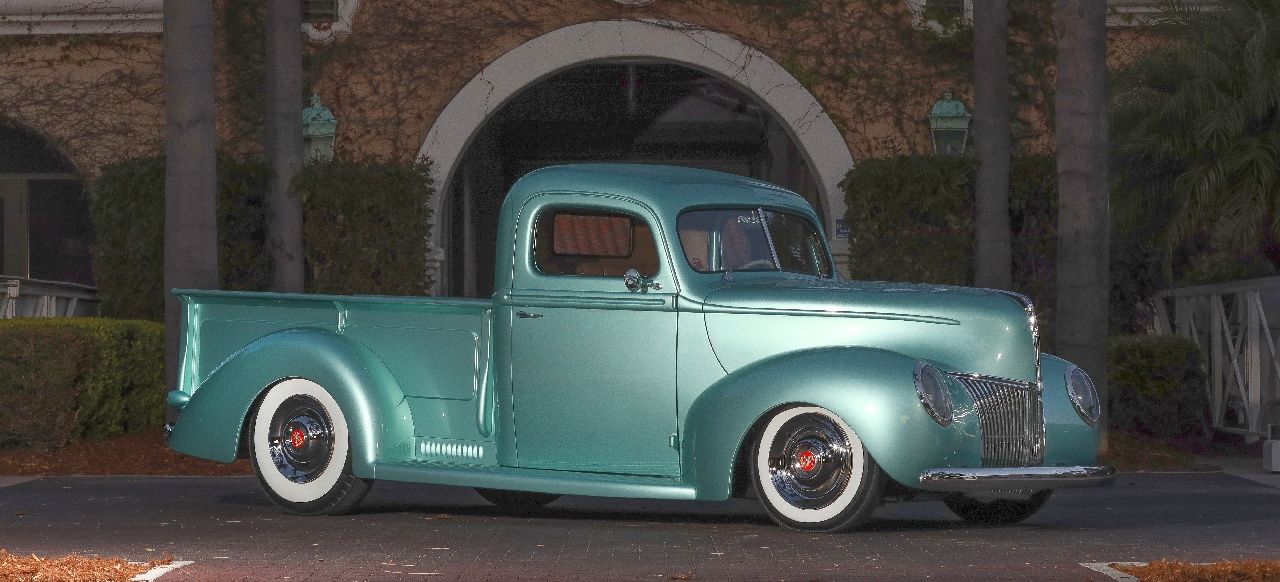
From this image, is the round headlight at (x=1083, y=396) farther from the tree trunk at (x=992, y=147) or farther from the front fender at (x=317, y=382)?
the tree trunk at (x=992, y=147)

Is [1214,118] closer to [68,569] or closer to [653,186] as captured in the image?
[653,186]

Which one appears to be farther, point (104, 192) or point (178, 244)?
point (104, 192)

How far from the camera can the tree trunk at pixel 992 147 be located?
50.1ft

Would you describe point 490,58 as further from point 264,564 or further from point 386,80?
point 264,564

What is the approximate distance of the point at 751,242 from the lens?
30.0ft

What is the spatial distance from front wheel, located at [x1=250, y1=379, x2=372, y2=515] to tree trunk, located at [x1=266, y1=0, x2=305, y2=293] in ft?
20.5

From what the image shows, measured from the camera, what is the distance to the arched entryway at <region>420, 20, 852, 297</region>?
60.7ft

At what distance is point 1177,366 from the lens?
1435 cm

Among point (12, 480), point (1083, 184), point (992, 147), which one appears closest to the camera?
point (12, 480)

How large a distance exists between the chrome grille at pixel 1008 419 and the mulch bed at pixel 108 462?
6445 millimetres

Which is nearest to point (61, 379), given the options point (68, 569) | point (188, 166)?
point (188, 166)

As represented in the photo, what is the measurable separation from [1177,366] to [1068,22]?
3.13 metres

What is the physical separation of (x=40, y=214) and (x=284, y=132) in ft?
25.9

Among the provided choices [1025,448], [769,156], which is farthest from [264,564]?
[769,156]
